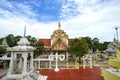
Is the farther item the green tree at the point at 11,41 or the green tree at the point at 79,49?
the green tree at the point at 11,41

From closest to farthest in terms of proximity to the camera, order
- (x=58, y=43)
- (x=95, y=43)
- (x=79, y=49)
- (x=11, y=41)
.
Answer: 1. (x=79, y=49)
2. (x=11, y=41)
3. (x=58, y=43)
4. (x=95, y=43)

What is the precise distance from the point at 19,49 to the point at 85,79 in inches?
227

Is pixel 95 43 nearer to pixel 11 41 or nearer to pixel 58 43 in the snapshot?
pixel 58 43

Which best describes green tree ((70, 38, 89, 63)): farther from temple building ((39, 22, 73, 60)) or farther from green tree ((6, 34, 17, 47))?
green tree ((6, 34, 17, 47))

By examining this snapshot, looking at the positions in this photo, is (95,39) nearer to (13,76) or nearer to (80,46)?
(80,46)

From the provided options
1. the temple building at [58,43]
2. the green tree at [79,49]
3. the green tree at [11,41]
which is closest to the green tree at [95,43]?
the temple building at [58,43]

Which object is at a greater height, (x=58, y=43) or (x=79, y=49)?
(x=58, y=43)

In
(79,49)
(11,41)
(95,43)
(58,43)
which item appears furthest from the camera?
(95,43)

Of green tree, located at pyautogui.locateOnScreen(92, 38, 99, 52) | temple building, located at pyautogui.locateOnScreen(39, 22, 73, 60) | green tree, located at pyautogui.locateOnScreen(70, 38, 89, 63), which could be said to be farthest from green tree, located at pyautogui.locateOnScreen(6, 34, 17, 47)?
green tree, located at pyautogui.locateOnScreen(92, 38, 99, 52)

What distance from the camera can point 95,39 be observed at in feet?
155

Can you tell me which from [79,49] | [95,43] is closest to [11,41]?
[79,49]

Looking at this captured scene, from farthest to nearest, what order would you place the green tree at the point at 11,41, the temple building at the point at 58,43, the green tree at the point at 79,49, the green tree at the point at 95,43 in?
the green tree at the point at 95,43, the temple building at the point at 58,43, the green tree at the point at 11,41, the green tree at the point at 79,49

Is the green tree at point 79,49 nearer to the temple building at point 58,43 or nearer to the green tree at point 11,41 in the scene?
the temple building at point 58,43

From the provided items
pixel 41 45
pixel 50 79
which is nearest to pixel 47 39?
pixel 41 45
